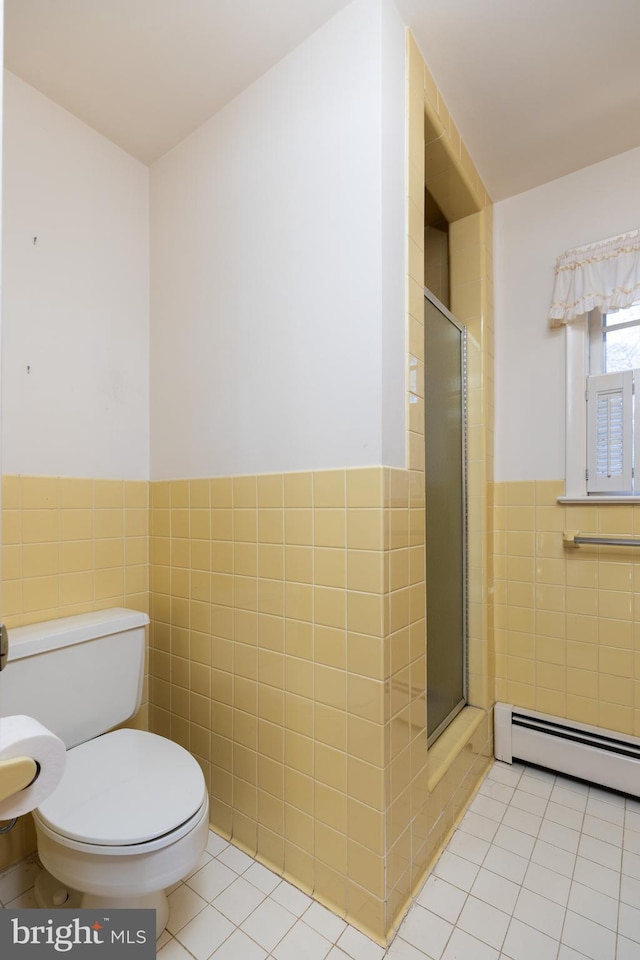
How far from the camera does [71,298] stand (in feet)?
5.10

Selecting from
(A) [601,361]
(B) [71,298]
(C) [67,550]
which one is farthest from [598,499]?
(B) [71,298]

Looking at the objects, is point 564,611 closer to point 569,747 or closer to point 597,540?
point 597,540

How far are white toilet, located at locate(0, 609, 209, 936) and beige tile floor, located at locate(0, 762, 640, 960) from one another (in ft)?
0.40

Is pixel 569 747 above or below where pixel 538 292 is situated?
below

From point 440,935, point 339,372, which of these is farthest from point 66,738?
point 339,372

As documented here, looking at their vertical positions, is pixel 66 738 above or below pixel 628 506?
below

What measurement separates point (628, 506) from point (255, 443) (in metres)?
1.32

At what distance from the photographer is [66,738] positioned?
4.37 ft

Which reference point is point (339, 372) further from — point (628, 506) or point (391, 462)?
point (628, 506)

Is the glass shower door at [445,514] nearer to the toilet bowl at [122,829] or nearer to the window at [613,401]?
the window at [613,401]

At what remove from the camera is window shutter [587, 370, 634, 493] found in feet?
5.61

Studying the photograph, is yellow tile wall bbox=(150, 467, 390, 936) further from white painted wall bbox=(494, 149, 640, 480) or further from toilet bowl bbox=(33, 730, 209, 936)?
white painted wall bbox=(494, 149, 640, 480)

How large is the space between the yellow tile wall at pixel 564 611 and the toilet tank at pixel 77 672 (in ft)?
4.62

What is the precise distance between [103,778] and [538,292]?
2.18m
